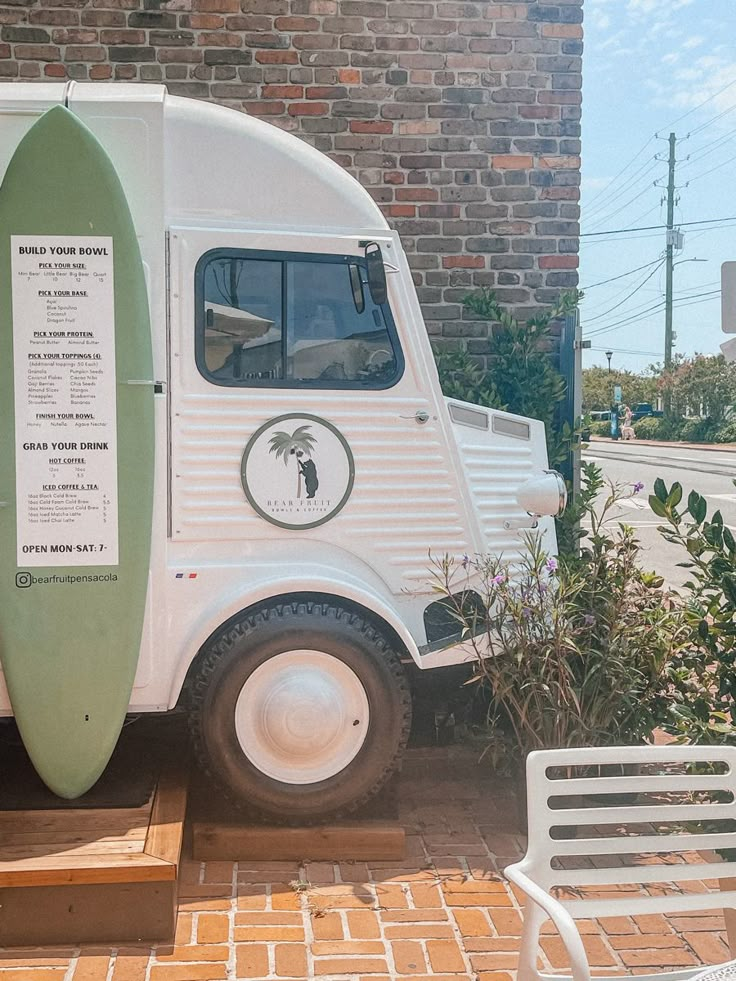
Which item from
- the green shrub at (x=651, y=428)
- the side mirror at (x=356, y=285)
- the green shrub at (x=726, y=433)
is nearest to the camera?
the side mirror at (x=356, y=285)

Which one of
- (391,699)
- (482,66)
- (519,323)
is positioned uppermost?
(482,66)

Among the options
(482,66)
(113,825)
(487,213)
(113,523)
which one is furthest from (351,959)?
(482,66)

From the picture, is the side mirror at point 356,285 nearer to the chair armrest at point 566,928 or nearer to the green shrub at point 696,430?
the chair armrest at point 566,928

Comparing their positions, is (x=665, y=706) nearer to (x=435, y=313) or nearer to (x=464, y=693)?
(x=464, y=693)

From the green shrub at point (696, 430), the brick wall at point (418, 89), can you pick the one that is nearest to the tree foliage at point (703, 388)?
the green shrub at point (696, 430)

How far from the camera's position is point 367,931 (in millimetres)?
3330

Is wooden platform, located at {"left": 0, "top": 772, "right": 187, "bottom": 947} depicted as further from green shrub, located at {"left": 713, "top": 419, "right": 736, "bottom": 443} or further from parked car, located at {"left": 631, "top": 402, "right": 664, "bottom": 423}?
parked car, located at {"left": 631, "top": 402, "right": 664, "bottom": 423}

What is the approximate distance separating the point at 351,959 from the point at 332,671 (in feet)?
3.57

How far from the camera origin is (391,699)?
3.91 meters

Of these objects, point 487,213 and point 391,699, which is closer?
point 391,699

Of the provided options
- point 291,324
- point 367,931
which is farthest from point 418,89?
point 367,931

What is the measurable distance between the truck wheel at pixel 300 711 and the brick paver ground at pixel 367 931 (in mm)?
293

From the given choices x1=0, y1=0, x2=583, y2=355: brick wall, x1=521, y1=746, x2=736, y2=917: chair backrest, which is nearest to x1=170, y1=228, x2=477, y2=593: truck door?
x1=521, y1=746, x2=736, y2=917: chair backrest

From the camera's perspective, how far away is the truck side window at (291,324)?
149 inches
